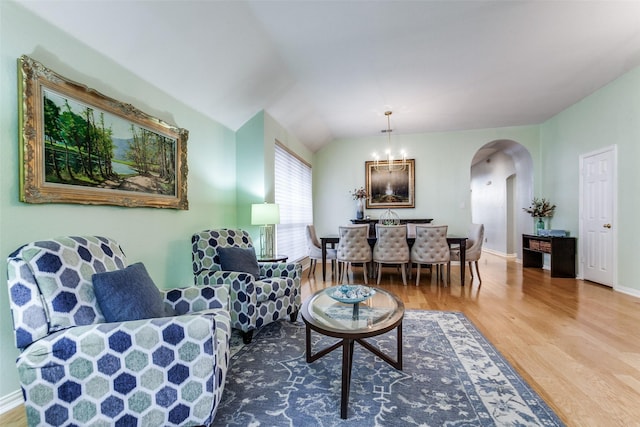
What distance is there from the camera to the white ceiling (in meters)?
2.07

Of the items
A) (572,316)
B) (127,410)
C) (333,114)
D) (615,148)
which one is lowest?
(572,316)

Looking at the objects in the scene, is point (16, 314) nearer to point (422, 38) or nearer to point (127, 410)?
point (127, 410)

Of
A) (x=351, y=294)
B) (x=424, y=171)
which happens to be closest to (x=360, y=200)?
(x=424, y=171)

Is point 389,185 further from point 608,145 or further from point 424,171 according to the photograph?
point 608,145

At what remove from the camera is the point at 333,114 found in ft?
15.8

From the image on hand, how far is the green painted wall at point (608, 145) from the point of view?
11.4 ft

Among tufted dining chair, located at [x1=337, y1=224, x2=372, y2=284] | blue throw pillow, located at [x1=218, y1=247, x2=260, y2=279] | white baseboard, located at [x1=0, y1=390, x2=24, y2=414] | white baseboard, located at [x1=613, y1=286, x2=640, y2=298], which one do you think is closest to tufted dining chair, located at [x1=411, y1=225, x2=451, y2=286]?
tufted dining chair, located at [x1=337, y1=224, x2=372, y2=284]

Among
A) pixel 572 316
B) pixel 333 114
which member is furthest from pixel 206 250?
pixel 572 316

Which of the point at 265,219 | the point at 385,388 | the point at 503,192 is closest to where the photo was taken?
the point at 385,388

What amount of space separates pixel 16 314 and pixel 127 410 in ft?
2.14

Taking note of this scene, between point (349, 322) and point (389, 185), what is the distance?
479cm

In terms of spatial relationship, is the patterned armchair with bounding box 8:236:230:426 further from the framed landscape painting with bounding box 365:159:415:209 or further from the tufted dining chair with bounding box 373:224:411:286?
the framed landscape painting with bounding box 365:159:415:209

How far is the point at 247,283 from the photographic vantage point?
2217mm

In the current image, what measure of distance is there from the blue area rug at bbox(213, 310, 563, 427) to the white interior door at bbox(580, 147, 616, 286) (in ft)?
10.6
